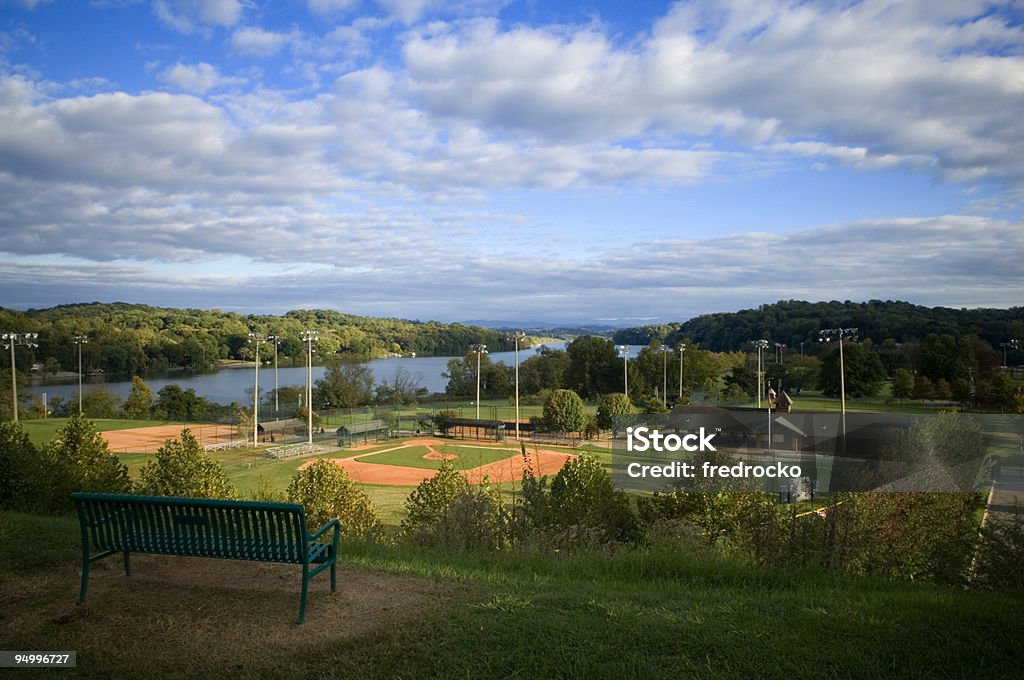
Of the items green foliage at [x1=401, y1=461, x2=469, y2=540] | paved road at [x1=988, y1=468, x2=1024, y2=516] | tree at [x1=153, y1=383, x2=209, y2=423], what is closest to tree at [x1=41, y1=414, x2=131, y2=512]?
green foliage at [x1=401, y1=461, x2=469, y2=540]

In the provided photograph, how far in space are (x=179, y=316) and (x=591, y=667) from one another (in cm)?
9369

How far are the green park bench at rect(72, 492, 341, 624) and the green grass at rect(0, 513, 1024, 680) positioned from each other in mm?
280

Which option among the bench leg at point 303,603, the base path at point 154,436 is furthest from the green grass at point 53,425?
the bench leg at point 303,603

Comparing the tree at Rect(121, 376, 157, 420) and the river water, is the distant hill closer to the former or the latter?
the river water

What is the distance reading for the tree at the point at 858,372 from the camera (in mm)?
27609

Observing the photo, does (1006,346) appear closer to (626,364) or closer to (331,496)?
(331,496)

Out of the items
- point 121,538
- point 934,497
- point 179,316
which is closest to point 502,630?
point 121,538

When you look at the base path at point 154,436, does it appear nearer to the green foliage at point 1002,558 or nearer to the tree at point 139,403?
the tree at point 139,403

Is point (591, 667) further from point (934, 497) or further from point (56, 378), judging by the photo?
point (56, 378)

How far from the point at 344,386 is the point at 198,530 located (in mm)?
55927

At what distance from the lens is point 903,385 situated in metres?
26.2

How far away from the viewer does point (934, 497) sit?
8.42 meters

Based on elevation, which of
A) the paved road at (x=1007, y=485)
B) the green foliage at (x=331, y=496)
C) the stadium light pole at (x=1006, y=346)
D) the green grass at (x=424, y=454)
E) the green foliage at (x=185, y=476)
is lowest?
the green grass at (x=424, y=454)

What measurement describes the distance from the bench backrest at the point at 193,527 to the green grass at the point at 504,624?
12.0 inches
